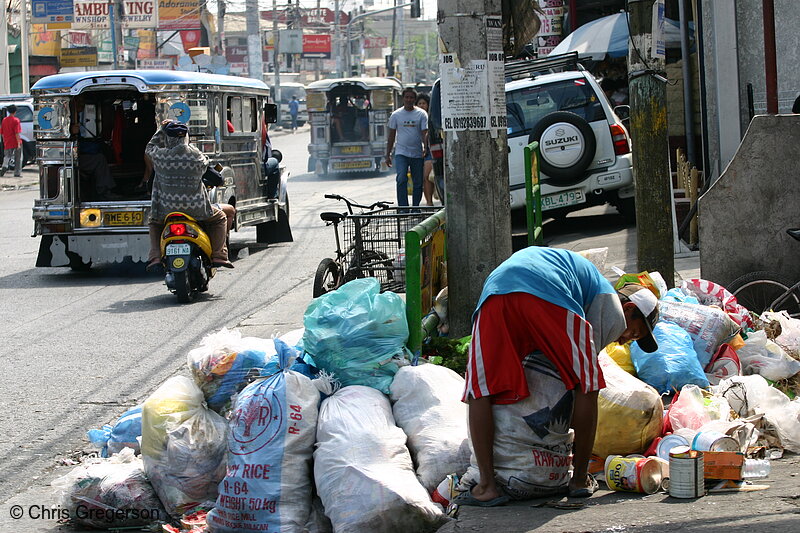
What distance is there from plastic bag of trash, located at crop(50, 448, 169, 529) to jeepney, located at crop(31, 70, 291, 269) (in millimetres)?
7569

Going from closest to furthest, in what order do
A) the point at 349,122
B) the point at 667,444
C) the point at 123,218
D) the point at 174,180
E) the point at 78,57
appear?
1. the point at 667,444
2. the point at 174,180
3. the point at 123,218
4. the point at 349,122
5. the point at 78,57

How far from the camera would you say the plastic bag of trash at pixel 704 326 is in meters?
6.20

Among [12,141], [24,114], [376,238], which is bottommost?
[376,238]

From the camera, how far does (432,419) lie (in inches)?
192

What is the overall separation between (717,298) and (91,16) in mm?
42416

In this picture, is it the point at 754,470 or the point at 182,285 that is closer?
the point at 754,470

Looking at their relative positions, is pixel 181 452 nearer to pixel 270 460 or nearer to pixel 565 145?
pixel 270 460

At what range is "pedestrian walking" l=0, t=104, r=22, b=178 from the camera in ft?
94.7

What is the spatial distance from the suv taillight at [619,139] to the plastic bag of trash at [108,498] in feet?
30.2

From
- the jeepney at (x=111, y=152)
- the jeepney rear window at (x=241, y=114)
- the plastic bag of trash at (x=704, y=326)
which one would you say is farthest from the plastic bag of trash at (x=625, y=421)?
the jeepney rear window at (x=241, y=114)

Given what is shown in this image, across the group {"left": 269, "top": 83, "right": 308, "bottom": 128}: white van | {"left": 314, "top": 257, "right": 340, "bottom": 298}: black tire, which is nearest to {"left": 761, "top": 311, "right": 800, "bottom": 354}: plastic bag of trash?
{"left": 314, "top": 257, "right": 340, "bottom": 298}: black tire

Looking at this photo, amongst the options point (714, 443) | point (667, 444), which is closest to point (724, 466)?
point (714, 443)

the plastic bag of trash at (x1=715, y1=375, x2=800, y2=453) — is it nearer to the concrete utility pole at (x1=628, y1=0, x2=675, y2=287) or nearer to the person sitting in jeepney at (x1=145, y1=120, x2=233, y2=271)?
the concrete utility pole at (x1=628, y1=0, x2=675, y2=287)

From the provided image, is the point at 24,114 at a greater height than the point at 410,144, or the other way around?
the point at 24,114
